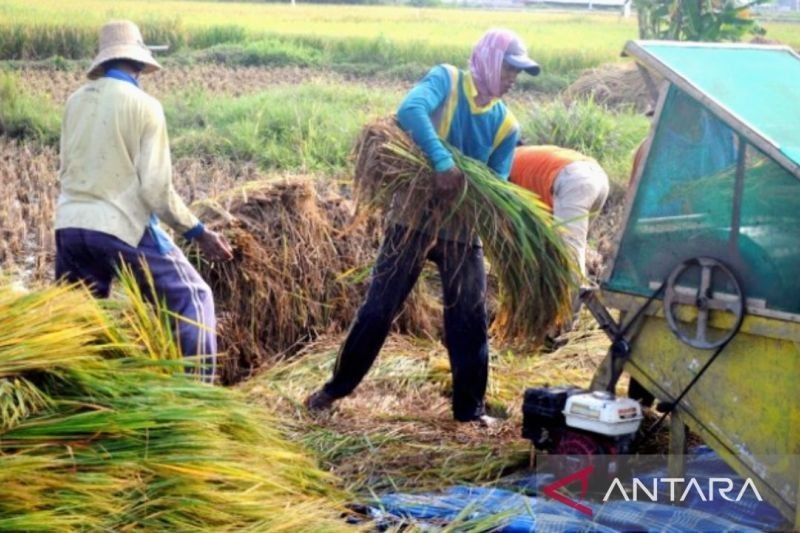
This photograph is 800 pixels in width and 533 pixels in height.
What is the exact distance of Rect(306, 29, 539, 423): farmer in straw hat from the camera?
5.12m

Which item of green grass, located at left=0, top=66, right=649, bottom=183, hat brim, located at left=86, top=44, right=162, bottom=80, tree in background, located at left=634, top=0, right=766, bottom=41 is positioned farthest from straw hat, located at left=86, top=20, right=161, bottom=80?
tree in background, located at left=634, top=0, right=766, bottom=41

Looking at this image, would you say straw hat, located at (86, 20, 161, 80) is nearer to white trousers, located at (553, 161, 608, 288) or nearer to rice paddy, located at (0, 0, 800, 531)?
rice paddy, located at (0, 0, 800, 531)

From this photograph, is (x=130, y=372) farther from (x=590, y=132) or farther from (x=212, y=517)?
(x=590, y=132)

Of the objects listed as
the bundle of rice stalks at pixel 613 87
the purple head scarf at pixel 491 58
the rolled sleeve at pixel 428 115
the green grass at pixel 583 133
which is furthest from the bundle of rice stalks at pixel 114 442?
the bundle of rice stalks at pixel 613 87

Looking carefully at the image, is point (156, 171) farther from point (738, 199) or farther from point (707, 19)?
point (707, 19)

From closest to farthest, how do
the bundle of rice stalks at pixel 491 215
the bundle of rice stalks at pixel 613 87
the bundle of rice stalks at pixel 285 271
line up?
the bundle of rice stalks at pixel 491 215, the bundle of rice stalks at pixel 285 271, the bundle of rice stalks at pixel 613 87

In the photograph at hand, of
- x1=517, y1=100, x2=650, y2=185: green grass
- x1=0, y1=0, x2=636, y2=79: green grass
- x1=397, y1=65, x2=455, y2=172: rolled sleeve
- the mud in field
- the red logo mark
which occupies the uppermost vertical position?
x1=397, y1=65, x2=455, y2=172: rolled sleeve

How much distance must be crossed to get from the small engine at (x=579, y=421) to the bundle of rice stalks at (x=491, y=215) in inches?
22.1

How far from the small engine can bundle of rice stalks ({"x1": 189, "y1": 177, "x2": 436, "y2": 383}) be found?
1.67 m

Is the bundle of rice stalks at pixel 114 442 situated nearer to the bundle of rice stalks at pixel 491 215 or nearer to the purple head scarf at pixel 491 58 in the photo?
the bundle of rice stalks at pixel 491 215

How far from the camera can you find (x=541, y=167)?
649 centimetres

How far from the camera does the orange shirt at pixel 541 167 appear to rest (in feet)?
21.0

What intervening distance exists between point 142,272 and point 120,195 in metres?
0.30

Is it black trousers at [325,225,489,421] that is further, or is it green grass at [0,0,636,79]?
green grass at [0,0,636,79]
